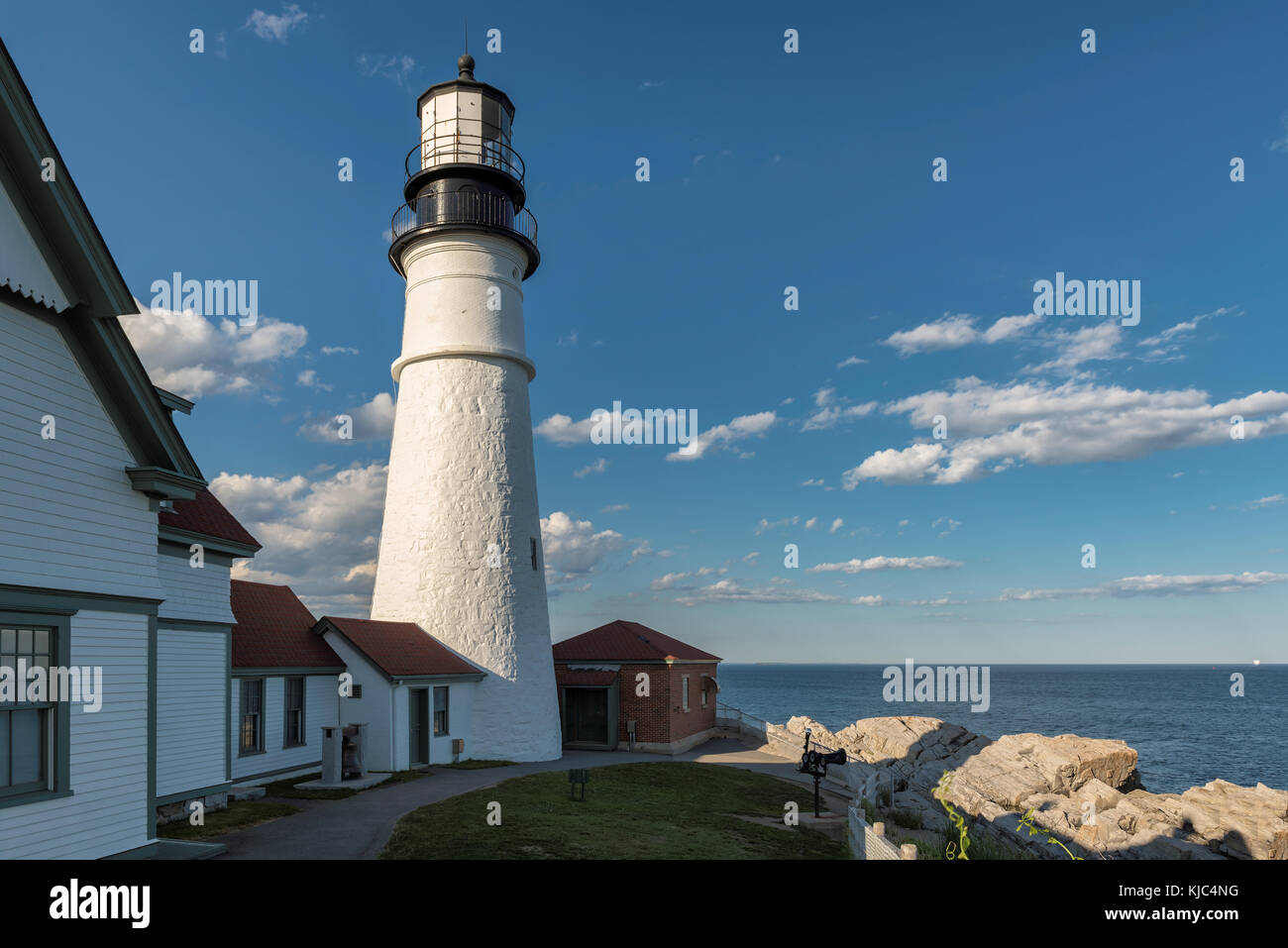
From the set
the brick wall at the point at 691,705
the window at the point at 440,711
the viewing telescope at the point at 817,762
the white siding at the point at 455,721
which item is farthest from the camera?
the brick wall at the point at 691,705

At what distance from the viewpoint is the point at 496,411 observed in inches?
1061

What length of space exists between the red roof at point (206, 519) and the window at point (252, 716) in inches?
152

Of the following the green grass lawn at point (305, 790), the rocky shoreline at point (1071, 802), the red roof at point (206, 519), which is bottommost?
the rocky shoreline at point (1071, 802)

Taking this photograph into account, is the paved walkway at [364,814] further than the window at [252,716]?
No

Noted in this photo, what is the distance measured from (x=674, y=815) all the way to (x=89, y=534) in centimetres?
1201

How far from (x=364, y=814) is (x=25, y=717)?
23.8 feet

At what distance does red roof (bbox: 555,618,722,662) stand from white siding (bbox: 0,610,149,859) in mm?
20266

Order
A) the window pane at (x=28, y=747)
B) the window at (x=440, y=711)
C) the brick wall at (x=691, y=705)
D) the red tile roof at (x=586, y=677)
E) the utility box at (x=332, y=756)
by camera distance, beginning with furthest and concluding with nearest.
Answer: the brick wall at (x=691, y=705), the red tile roof at (x=586, y=677), the window at (x=440, y=711), the utility box at (x=332, y=756), the window pane at (x=28, y=747)

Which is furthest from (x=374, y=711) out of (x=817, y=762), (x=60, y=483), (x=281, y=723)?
(x=60, y=483)

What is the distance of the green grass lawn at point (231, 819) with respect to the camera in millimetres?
14422

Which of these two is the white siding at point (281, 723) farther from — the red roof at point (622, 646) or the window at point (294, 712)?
the red roof at point (622, 646)

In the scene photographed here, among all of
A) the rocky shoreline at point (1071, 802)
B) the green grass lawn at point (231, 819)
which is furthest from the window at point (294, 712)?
the rocky shoreline at point (1071, 802)
